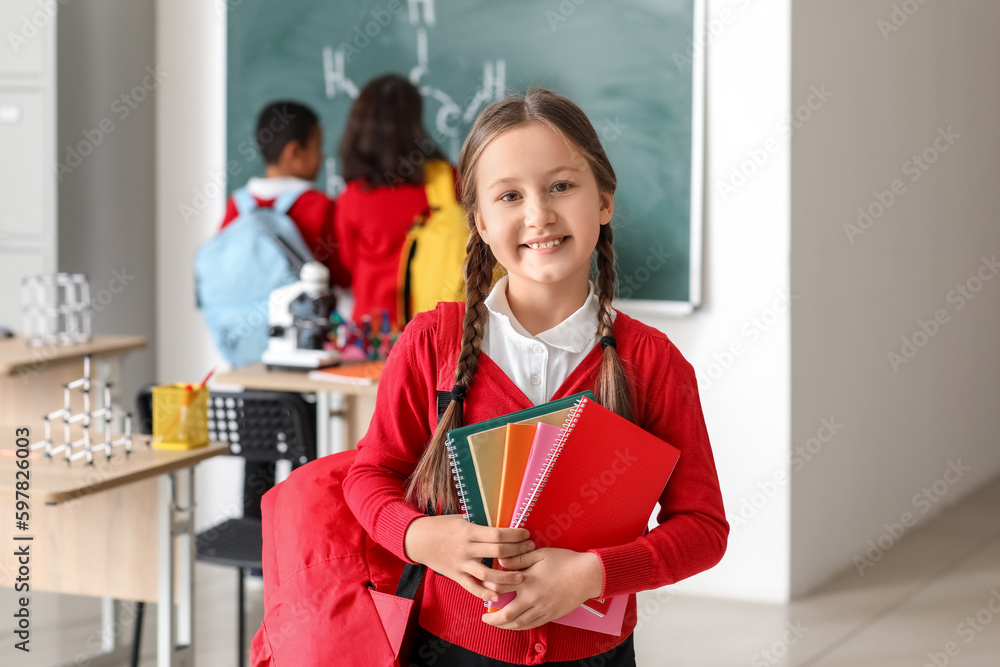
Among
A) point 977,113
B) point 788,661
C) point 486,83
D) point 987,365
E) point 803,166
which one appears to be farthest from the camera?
point 987,365

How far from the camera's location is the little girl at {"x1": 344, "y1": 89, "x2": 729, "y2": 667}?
1.13 m

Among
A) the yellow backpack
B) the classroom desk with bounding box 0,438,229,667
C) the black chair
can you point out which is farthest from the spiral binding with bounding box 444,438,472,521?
the yellow backpack

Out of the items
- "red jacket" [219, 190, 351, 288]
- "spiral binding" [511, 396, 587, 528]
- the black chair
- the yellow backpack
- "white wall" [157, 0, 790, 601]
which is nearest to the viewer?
"spiral binding" [511, 396, 587, 528]

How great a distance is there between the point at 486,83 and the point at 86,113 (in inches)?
68.4

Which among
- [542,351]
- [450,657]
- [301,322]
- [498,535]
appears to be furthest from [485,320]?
[301,322]

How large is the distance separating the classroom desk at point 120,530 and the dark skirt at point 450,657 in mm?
1037

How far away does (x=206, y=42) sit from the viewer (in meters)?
4.31

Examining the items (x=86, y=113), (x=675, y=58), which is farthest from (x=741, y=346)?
(x=86, y=113)

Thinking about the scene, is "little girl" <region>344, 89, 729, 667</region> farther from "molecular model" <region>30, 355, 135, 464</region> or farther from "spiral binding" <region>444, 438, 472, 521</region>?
"molecular model" <region>30, 355, 135, 464</region>

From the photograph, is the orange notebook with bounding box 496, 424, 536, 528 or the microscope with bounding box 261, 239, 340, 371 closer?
the orange notebook with bounding box 496, 424, 536, 528

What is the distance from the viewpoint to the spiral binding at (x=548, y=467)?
3.56 feet

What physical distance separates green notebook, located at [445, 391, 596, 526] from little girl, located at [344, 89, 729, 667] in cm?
2

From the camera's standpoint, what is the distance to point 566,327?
1.26m

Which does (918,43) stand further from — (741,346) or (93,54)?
(93,54)
